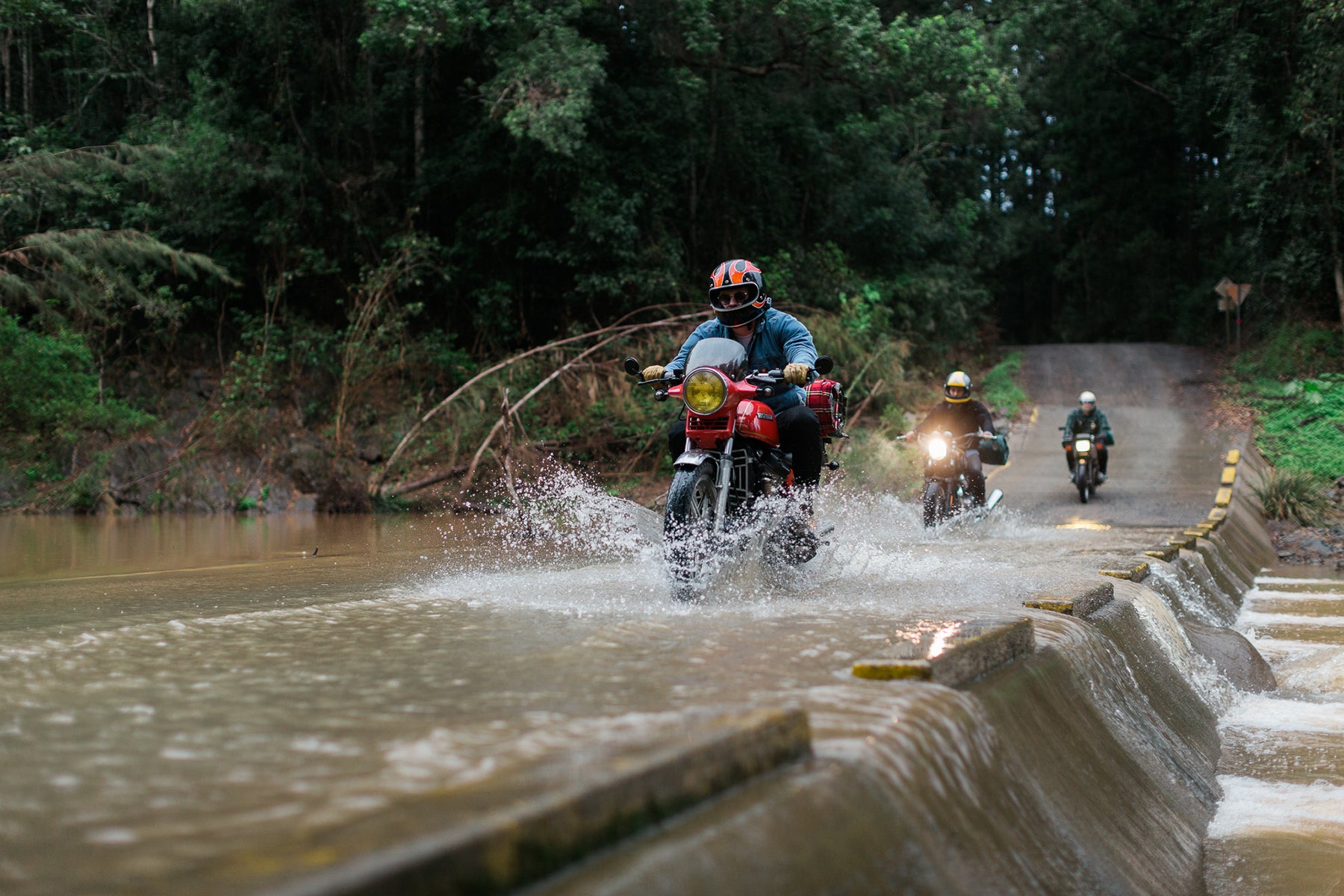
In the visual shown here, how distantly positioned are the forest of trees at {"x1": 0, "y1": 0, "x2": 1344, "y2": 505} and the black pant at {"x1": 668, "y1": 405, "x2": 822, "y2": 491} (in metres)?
11.7

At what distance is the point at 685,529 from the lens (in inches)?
239

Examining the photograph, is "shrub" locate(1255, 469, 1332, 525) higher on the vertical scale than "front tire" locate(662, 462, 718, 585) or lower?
lower

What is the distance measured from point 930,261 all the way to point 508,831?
29.8 metres

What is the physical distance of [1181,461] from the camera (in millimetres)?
21172

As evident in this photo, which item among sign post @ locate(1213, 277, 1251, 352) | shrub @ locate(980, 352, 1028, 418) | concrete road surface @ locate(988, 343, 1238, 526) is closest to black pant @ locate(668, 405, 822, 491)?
concrete road surface @ locate(988, 343, 1238, 526)

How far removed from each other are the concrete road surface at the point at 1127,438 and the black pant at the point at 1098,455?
17.7 inches

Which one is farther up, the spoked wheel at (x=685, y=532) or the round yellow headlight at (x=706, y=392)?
the round yellow headlight at (x=706, y=392)

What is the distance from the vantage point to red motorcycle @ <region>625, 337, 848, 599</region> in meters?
6.07

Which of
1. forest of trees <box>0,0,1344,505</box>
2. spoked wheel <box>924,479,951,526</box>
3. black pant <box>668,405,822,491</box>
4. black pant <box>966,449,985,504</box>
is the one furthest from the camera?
forest of trees <box>0,0,1344,505</box>

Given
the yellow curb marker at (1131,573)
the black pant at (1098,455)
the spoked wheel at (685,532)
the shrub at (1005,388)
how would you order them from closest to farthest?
the spoked wheel at (685,532) < the yellow curb marker at (1131,573) < the black pant at (1098,455) < the shrub at (1005,388)

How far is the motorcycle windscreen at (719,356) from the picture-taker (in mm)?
6422

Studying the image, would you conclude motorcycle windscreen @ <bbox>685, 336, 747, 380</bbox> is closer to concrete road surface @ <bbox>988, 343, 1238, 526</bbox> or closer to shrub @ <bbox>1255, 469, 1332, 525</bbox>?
concrete road surface @ <bbox>988, 343, 1238, 526</bbox>

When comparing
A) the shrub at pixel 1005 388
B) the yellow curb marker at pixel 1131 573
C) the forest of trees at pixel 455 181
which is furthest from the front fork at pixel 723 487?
the shrub at pixel 1005 388

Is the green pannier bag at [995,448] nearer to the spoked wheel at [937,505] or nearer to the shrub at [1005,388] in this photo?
the spoked wheel at [937,505]
